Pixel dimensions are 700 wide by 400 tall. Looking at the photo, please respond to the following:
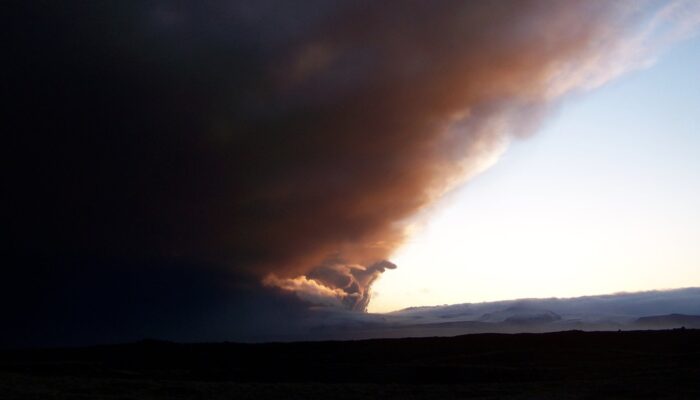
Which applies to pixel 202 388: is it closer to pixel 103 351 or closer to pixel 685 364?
pixel 685 364

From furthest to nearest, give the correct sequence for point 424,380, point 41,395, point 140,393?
1. point 424,380
2. point 140,393
3. point 41,395

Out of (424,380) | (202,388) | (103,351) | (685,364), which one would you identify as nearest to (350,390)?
(202,388)

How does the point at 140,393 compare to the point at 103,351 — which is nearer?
the point at 140,393

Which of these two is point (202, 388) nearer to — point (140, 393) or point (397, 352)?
point (140, 393)

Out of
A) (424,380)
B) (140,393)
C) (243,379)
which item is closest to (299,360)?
(243,379)

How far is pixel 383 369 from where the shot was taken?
62.8 metres

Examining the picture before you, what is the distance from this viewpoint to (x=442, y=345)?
287 feet

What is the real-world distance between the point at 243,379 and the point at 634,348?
151 feet

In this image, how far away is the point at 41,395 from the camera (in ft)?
116

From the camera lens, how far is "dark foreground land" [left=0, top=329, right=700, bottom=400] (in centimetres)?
4066

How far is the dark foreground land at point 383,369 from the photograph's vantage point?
40656mm

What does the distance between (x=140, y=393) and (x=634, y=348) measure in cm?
5810

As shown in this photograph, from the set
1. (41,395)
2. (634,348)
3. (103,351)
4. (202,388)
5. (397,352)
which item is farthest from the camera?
(103,351)

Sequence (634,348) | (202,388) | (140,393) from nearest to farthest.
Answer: (140,393) < (202,388) < (634,348)
